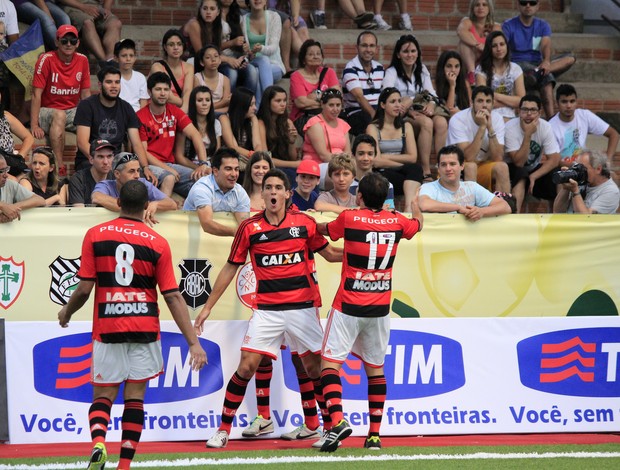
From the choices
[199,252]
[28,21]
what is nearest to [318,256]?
[199,252]

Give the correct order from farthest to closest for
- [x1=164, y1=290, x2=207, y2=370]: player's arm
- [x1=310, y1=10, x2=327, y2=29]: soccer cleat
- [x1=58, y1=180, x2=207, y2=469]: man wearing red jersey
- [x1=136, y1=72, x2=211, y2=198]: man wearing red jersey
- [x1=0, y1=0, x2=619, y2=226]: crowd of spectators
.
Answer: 1. [x1=310, y1=10, x2=327, y2=29]: soccer cleat
2. [x1=136, y1=72, x2=211, y2=198]: man wearing red jersey
3. [x1=0, y1=0, x2=619, y2=226]: crowd of spectators
4. [x1=164, y1=290, x2=207, y2=370]: player's arm
5. [x1=58, y1=180, x2=207, y2=469]: man wearing red jersey

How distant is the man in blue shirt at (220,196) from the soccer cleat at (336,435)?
2.02 m

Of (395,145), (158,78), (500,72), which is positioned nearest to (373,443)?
(395,145)

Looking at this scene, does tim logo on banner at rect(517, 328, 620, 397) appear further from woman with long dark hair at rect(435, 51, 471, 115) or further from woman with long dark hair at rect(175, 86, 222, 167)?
woman with long dark hair at rect(435, 51, 471, 115)

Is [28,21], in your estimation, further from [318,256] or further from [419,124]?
[318,256]

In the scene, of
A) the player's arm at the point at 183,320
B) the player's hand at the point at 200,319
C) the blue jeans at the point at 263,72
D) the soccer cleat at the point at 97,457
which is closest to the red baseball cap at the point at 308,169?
the player's hand at the point at 200,319

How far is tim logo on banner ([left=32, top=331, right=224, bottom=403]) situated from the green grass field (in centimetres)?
89

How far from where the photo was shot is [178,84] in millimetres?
12477

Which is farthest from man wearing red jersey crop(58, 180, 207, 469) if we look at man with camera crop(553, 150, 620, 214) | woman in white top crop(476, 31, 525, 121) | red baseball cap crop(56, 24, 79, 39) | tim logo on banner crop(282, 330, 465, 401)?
woman in white top crop(476, 31, 525, 121)

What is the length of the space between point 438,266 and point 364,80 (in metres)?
4.43

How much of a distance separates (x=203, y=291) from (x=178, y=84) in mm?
4068

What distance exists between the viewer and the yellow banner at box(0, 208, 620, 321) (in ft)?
29.3

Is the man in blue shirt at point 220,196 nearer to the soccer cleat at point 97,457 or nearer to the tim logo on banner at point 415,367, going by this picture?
the tim logo on banner at point 415,367

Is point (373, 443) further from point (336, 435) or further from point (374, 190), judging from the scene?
point (374, 190)
